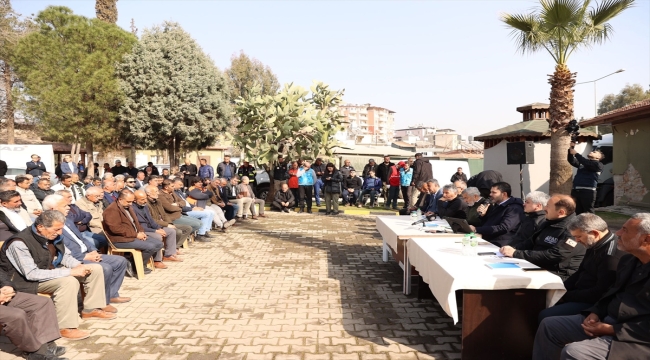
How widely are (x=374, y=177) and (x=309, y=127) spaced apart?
3014 mm

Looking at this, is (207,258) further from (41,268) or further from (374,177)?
(374,177)

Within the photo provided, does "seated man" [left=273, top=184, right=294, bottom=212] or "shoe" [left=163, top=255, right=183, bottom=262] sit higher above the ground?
"seated man" [left=273, top=184, right=294, bottom=212]

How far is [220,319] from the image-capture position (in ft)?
16.6

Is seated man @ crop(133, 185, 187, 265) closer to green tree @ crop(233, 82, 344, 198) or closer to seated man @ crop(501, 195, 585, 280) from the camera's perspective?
seated man @ crop(501, 195, 585, 280)

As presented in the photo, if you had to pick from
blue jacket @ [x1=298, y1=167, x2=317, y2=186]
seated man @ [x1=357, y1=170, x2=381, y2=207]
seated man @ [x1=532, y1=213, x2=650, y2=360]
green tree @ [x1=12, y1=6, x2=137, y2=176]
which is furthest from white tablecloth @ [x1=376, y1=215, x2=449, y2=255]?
green tree @ [x1=12, y1=6, x2=137, y2=176]

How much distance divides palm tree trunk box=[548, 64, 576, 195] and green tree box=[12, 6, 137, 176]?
19.0 metres

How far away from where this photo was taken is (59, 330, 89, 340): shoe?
445 cm

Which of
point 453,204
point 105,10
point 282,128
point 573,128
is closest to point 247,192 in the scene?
point 282,128

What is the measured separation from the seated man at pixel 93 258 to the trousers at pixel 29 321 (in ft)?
4.21

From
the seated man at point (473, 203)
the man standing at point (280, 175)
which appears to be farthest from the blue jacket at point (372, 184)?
the seated man at point (473, 203)

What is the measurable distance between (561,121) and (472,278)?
8.56 meters

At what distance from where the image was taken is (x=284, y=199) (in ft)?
49.2

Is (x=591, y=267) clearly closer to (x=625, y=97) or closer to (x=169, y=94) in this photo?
(x=169, y=94)

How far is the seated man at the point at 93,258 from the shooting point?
530 centimetres
